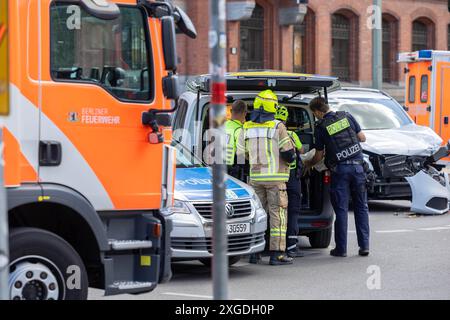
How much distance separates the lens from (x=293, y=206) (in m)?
11.7

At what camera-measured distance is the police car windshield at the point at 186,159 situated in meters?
11.3

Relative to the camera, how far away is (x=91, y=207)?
24.4 feet

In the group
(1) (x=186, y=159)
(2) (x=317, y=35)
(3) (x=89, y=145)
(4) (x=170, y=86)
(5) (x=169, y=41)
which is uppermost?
(2) (x=317, y=35)

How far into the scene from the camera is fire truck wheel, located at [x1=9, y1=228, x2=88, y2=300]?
6.98 meters

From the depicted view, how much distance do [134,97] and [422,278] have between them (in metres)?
4.17

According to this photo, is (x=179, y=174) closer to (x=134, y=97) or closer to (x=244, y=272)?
(x=244, y=272)

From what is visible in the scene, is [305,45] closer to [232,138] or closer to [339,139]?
[339,139]

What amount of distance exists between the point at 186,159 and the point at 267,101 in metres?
1.18

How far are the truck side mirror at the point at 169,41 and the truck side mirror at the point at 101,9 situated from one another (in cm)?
37

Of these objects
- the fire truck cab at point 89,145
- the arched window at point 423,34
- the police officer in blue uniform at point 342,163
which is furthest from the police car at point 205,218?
the arched window at point 423,34

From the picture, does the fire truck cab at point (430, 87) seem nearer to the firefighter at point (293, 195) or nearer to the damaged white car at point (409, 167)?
the damaged white car at point (409, 167)

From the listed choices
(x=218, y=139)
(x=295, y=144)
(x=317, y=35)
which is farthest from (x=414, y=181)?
(x=317, y=35)

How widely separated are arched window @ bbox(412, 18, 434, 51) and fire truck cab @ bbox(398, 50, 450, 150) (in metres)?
19.4

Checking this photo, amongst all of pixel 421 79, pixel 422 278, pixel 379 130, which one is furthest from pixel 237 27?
pixel 422 278
